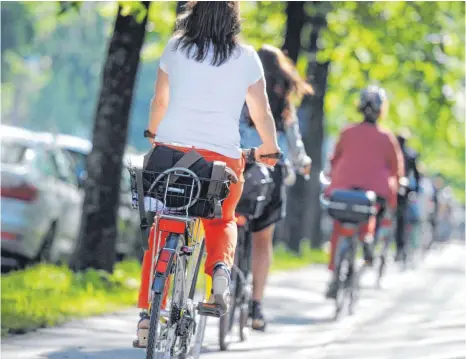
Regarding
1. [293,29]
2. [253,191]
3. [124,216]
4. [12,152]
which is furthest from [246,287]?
[293,29]

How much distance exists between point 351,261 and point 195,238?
558cm

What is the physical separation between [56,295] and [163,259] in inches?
187

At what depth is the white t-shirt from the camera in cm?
685

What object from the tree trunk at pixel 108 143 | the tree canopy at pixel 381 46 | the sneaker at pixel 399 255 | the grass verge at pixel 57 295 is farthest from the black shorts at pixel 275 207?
the sneaker at pixel 399 255

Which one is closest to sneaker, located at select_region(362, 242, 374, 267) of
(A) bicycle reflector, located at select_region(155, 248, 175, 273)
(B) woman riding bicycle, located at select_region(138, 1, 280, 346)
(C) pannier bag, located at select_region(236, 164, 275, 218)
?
(C) pannier bag, located at select_region(236, 164, 275, 218)

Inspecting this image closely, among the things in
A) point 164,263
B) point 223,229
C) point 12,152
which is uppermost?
point 12,152

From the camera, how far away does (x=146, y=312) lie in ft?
21.4

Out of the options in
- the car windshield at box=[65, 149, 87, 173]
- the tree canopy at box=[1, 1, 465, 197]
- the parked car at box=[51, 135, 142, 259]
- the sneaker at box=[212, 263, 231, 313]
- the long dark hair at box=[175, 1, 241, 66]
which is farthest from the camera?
the tree canopy at box=[1, 1, 465, 197]

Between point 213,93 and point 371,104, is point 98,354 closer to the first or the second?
point 213,93

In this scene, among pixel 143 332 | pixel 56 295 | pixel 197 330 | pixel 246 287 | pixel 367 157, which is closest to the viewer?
pixel 143 332

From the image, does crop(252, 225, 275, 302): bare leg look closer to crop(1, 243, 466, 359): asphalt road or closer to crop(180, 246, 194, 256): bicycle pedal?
crop(1, 243, 466, 359): asphalt road

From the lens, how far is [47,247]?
14.4 m

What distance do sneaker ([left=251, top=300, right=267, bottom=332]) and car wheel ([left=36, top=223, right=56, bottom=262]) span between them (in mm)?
4915

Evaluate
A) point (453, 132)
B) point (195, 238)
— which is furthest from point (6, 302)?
point (453, 132)
